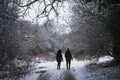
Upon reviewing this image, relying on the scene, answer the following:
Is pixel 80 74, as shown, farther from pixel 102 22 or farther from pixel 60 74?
pixel 102 22

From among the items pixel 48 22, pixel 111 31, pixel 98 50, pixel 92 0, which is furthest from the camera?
pixel 98 50

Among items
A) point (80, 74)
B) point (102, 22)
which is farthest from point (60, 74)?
point (102, 22)

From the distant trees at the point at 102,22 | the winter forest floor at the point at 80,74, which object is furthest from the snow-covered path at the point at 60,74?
the distant trees at the point at 102,22

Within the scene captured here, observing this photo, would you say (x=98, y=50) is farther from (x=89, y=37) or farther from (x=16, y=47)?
(x=16, y=47)

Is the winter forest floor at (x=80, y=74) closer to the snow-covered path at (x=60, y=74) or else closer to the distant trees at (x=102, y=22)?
the snow-covered path at (x=60, y=74)

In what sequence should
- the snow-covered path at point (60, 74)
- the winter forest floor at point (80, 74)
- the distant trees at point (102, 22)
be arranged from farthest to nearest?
the snow-covered path at point (60, 74) → the winter forest floor at point (80, 74) → the distant trees at point (102, 22)

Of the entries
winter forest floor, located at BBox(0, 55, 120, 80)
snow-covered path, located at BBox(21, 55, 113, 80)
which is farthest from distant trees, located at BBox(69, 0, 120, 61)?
snow-covered path, located at BBox(21, 55, 113, 80)

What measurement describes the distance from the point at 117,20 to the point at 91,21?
426cm

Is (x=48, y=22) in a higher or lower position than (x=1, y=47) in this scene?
higher

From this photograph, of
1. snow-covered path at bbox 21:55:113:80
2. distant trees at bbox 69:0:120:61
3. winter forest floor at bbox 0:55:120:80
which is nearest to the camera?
distant trees at bbox 69:0:120:61

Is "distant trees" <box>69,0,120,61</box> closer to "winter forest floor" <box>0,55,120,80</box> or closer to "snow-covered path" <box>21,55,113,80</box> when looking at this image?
"winter forest floor" <box>0,55,120,80</box>

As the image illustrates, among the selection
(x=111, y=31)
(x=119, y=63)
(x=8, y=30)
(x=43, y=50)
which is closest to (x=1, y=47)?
(x=8, y=30)

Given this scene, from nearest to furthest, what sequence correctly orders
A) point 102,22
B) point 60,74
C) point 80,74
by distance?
point 102,22, point 80,74, point 60,74

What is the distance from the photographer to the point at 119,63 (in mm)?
20406
